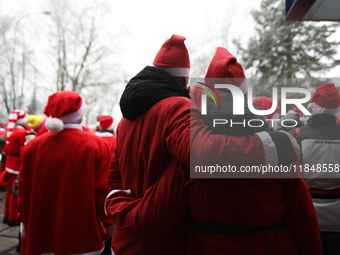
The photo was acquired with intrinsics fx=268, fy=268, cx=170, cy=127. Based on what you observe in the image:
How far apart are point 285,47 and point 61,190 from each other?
16.0 metres

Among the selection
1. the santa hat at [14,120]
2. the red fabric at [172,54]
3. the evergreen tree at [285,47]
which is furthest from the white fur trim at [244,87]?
the evergreen tree at [285,47]

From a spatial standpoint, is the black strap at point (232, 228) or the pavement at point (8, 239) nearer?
the black strap at point (232, 228)

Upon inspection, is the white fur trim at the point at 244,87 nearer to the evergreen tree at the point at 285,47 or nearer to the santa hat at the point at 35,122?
the santa hat at the point at 35,122

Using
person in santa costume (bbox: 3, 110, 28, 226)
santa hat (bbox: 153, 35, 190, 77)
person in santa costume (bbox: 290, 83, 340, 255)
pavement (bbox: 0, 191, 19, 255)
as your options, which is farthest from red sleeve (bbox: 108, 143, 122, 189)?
person in santa costume (bbox: 3, 110, 28, 226)

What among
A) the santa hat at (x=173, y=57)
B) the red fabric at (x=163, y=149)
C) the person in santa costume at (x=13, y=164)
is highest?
the santa hat at (x=173, y=57)

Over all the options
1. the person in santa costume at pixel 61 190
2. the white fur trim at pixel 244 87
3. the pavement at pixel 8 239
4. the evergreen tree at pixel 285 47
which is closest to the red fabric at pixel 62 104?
the person in santa costume at pixel 61 190

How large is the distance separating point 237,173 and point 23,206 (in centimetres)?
240

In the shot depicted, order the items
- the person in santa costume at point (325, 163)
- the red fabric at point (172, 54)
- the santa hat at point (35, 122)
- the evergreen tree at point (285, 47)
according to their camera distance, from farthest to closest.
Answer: the evergreen tree at point (285, 47)
the santa hat at point (35, 122)
the person in santa costume at point (325, 163)
the red fabric at point (172, 54)

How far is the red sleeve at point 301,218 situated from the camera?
1.32 m

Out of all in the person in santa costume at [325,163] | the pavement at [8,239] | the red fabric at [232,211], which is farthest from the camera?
the pavement at [8,239]

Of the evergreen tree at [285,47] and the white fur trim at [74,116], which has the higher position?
Result: the evergreen tree at [285,47]

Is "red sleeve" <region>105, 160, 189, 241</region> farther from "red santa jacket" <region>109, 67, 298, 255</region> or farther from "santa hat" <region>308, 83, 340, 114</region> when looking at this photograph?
"santa hat" <region>308, 83, 340, 114</region>

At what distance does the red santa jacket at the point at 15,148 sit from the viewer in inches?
201

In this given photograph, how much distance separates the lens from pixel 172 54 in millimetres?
1705
